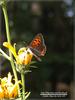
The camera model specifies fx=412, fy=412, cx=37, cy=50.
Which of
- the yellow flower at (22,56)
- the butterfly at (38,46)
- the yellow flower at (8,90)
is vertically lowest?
the yellow flower at (8,90)

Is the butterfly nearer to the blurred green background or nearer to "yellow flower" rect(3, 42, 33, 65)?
"yellow flower" rect(3, 42, 33, 65)

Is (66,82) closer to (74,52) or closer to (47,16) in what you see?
(74,52)

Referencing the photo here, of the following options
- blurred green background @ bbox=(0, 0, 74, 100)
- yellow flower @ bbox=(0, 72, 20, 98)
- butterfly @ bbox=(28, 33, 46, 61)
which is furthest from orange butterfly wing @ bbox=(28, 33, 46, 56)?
blurred green background @ bbox=(0, 0, 74, 100)

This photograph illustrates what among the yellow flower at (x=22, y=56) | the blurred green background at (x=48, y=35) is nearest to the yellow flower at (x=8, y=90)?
the yellow flower at (x=22, y=56)

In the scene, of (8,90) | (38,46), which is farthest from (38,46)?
(8,90)

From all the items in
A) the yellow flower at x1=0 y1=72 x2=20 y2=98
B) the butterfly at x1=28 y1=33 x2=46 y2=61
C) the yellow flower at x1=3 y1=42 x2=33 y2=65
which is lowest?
the yellow flower at x1=0 y1=72 x2=20 y2=98

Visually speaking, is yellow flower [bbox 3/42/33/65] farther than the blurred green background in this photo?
No

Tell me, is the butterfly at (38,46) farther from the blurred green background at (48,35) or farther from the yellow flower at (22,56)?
the blurred green background at (48,35)

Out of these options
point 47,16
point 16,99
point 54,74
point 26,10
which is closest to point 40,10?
point 47,16

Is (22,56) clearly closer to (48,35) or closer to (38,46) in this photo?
(38,46)
